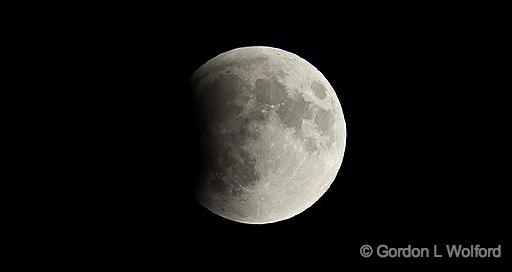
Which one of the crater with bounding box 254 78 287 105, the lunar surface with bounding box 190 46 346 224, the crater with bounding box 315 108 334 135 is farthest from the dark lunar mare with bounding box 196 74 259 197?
the crater with bounding box 315 108 334 135

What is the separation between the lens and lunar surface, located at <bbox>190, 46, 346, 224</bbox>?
5141mm

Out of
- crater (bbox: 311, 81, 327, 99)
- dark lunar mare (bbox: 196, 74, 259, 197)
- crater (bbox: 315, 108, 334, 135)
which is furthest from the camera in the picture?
crater (bbox: 311, 81, 327, 99)

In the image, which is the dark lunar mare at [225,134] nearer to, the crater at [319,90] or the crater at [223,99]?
the crater at [223,99]

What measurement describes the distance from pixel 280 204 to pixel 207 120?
4.74 feet

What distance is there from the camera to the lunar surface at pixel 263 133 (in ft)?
16.9

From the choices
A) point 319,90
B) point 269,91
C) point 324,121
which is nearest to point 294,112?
point 269,91

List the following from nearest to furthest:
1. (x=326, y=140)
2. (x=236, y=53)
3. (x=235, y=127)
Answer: (x=235, y=127), (x=326, y=140), (x=236, y=53)

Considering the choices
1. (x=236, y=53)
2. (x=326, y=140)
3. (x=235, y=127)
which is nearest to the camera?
(x=235, y=127)

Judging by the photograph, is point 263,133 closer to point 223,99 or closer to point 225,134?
point 225,134

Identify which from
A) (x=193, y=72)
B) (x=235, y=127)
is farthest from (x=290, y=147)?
(x=193, y=72)

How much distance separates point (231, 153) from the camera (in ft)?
17.0

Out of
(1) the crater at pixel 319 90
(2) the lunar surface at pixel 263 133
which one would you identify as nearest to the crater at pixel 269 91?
(2) the lunar surface at pixel 263 133

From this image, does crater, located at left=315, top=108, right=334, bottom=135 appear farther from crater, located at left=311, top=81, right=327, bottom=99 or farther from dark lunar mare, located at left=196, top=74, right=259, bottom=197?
dark lunar mare, located at left=196, top=74, right=259, bottom=197

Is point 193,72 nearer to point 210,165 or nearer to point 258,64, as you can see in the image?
point 258,64
